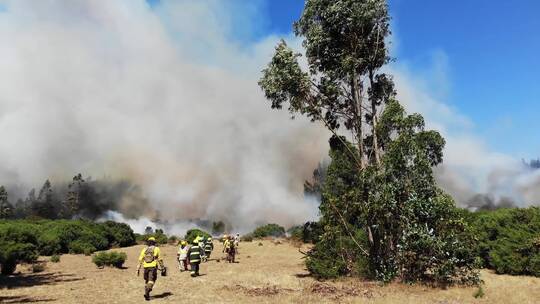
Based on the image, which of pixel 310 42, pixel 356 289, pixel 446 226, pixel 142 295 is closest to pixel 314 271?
pixel 356 289

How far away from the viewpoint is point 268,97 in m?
27.4

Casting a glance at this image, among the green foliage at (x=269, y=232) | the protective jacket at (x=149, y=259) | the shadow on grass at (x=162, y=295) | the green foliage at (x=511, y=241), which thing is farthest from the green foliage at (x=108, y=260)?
the green foliage at (x=269, y=232)

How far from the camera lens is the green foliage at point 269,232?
88500 millimetres

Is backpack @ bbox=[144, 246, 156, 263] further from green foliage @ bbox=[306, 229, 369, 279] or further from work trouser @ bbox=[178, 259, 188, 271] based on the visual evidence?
work trouser @ bbox=[178, 259, 188, 271]

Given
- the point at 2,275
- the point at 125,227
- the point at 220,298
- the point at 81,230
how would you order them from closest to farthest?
the point at 220,298 → the point at 2,275 → the point at 81,230 → the point at 125,227

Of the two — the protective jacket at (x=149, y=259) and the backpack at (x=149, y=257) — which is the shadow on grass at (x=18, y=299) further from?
the backpack at (x=149, y=257)

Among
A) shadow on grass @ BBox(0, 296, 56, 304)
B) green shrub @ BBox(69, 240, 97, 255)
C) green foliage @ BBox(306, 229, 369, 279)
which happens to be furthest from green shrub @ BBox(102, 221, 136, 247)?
shadow on grass @ BBox(0, 296, 56, 304)

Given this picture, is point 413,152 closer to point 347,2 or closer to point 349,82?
point 349,82

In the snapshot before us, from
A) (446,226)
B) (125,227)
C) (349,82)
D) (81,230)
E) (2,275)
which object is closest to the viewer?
(446,226)

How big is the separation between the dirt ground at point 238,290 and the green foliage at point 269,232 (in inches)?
2420

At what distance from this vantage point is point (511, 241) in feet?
89.3

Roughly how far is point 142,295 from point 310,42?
16.8 m

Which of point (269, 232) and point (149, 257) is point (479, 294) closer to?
point (149, 257)

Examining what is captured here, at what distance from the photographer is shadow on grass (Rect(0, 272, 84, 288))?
22.1 metres
